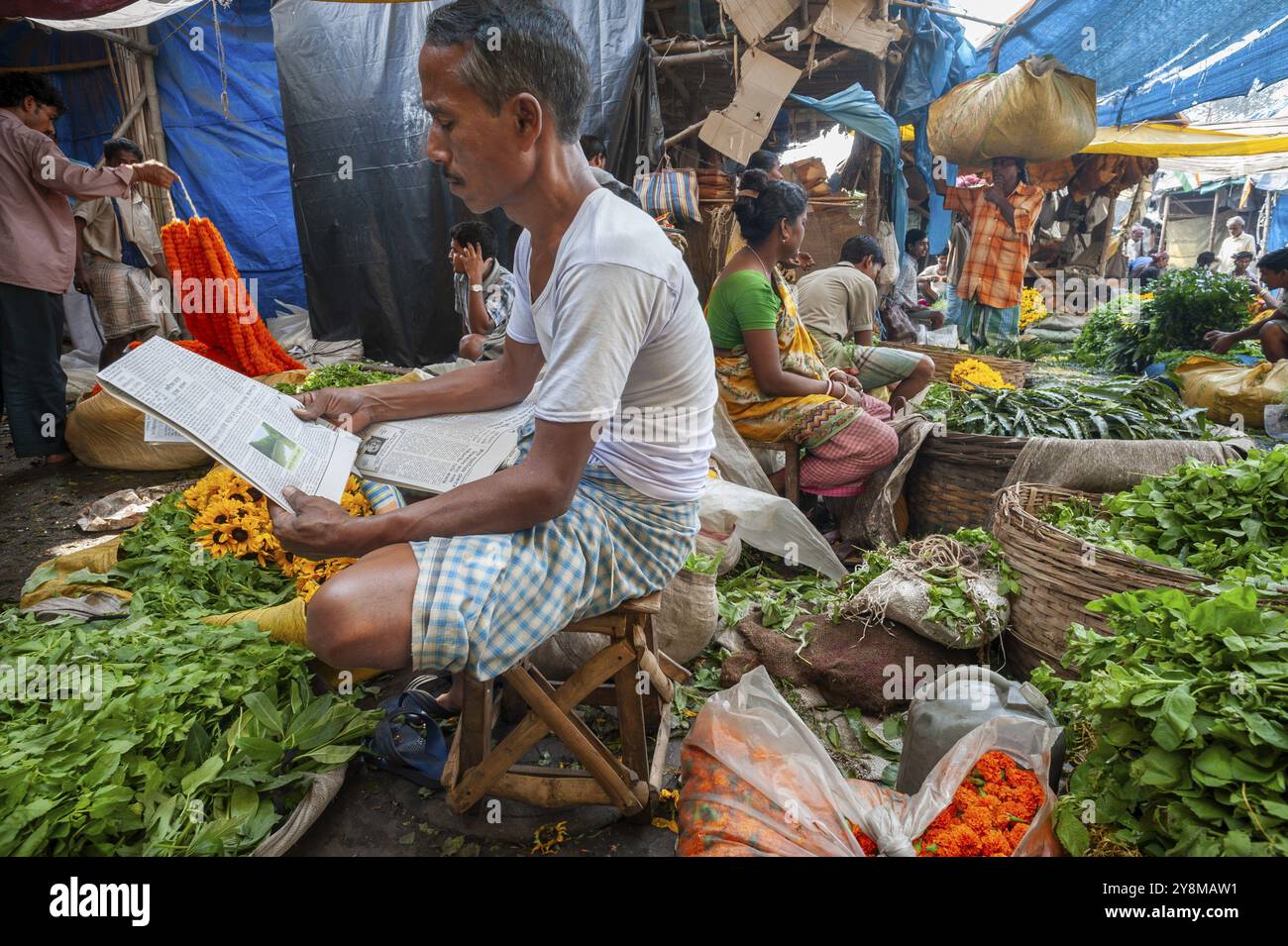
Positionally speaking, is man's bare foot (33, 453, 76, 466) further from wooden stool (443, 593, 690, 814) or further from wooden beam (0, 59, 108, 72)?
wooden beam (0, 59, 108, 72)

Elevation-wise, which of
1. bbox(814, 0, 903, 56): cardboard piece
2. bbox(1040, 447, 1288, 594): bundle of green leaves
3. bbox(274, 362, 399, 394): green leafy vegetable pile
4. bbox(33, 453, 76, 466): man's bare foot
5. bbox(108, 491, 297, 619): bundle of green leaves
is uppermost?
bbox(814, 0, 903, 56): cardboard piece

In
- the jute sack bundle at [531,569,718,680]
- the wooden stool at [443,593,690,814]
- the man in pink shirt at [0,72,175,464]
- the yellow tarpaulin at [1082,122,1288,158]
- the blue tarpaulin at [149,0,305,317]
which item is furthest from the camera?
the yellow tarpaulin at [1082,122,1288,158]

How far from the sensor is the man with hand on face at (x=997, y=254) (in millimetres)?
6996

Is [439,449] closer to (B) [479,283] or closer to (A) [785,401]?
(A) [785,401]

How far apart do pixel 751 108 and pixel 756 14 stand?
2.17 ft

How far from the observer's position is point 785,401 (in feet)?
12.2

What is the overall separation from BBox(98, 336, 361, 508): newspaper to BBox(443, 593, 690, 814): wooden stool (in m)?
0.62

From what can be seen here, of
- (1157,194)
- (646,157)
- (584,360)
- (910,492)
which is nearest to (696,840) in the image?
(584,360)

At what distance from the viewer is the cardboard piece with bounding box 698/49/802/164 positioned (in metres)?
5.89

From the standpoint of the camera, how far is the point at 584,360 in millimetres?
1422

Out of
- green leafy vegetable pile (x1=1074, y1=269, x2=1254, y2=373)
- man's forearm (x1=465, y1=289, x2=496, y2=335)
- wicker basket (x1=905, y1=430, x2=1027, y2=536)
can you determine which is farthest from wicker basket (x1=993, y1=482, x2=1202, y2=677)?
green leafy vegetable pile (x1=1074, y1=269, x2=1254, y2=373)

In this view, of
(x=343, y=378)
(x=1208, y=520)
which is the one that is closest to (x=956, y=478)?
(x=1208, y=520)
